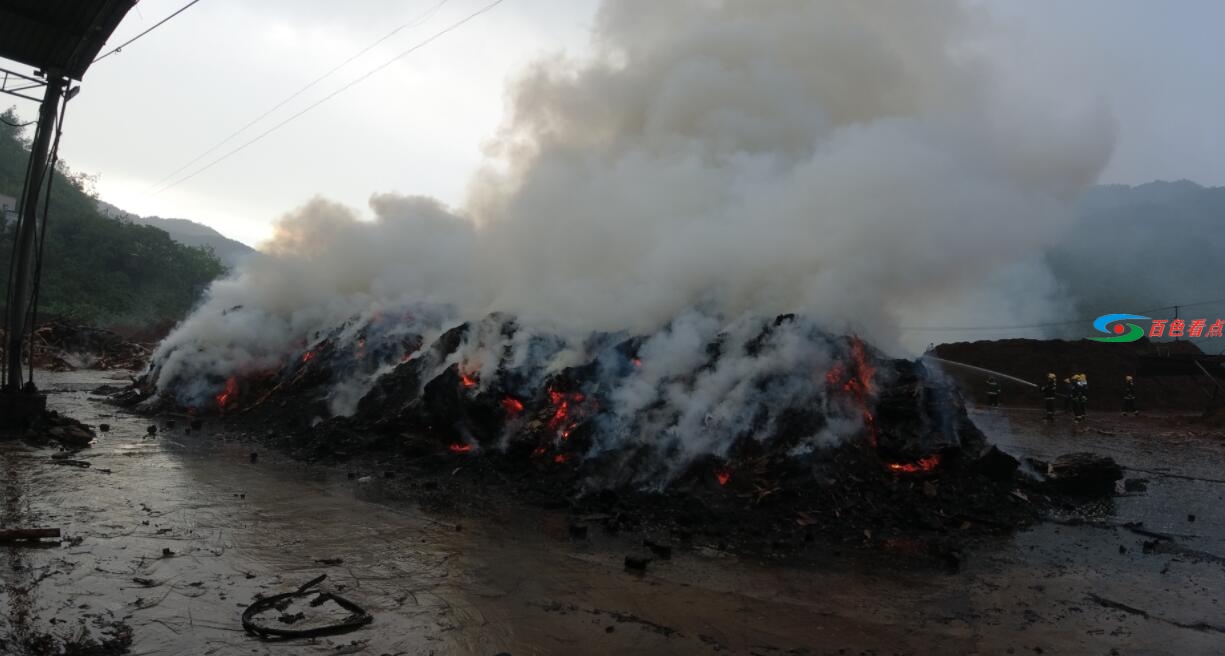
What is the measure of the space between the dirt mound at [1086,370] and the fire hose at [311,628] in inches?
1239

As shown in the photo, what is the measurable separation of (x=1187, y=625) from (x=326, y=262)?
23.6 metres

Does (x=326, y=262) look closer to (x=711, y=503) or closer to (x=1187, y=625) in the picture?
(x=711, y=503)

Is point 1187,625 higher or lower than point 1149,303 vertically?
lower

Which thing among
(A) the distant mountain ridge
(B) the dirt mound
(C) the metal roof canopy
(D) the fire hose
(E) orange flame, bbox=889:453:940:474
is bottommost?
(D) the fire hose

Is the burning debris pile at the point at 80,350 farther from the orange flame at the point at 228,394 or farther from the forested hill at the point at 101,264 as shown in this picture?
the orange flame at the point at 228,394

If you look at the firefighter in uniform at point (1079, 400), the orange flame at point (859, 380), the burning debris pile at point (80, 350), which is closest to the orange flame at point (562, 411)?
the orange flame at point (859, 380)

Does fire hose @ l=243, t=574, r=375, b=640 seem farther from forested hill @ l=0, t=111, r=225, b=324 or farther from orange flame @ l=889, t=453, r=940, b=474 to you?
forested hill @ l=0, t=111, r=225, b=324

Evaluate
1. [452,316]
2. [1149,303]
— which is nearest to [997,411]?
[452,316]

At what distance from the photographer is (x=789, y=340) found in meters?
11.9

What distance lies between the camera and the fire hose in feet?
18.2

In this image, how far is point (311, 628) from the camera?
570 cm

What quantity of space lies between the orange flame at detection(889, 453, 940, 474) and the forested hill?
4701 cm

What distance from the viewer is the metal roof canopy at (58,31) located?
12445mm

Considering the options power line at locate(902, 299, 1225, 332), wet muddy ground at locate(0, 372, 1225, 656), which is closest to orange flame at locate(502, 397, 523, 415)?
wet muddy ground at locate(0, 372, 1225, 656)
